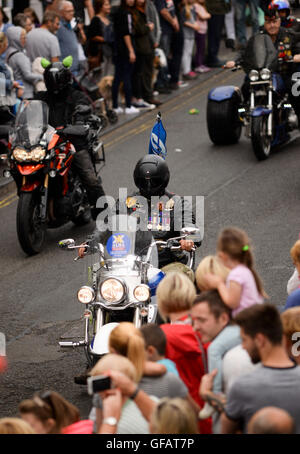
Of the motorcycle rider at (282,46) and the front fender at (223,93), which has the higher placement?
the motorcycle rider at (282,46)

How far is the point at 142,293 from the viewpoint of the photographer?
7.26 m

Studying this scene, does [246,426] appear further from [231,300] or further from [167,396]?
[231,300]

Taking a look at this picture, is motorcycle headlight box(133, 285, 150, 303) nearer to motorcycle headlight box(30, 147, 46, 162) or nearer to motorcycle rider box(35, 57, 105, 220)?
motorcycle headlight box(30, 147, 46, 162)

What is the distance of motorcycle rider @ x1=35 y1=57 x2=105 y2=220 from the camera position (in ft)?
38.8

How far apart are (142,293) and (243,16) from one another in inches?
663

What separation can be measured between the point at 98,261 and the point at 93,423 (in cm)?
252

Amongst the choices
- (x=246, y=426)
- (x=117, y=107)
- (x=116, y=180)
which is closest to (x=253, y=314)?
(x=246, y=426)

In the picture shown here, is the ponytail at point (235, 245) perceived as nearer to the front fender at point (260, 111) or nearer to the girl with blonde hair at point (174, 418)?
the girl with blonde hair at point (174, 418)

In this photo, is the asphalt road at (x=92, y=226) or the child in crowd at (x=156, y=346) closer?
the child in crowd at (x=156, y=346)

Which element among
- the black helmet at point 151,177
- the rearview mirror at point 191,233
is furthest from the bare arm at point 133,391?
the black helmet at point 151,177

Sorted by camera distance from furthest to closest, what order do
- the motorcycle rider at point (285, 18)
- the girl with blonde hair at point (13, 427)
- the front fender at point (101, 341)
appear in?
the motorcycle rider at point (285, 18)
the front fender at point (101, 341)
the girl with blonde hair at point (13, 427)

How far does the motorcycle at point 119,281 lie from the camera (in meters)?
7.29

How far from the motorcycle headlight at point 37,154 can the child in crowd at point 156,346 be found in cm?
589

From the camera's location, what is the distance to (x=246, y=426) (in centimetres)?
503
